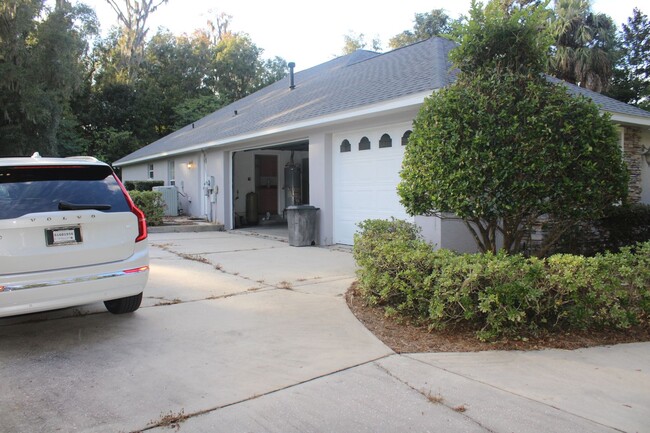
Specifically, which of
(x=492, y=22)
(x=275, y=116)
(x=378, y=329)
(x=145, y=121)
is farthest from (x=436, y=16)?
(x=378, y=329)

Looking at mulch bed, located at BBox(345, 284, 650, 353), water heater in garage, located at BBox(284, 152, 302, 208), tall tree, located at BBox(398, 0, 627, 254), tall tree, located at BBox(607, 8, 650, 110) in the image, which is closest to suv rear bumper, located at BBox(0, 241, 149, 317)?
mulch bed, located at BBox(345, 284, 650, 353)

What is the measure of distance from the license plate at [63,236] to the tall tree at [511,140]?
12.2ft

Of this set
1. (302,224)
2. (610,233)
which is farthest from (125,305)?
(610,233)

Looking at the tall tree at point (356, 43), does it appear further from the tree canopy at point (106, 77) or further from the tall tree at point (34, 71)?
the tall tree at point (34, 71)

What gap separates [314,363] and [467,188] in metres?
2.69

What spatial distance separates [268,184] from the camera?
18141 millimetres

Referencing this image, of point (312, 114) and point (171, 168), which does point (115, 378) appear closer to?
point (312, 114)

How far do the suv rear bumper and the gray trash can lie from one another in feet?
19.8

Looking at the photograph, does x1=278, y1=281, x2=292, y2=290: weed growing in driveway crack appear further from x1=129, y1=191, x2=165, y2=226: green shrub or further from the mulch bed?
x1=129, y1=191, x2=165, y2=226: green shrub

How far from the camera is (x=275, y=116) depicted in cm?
1284

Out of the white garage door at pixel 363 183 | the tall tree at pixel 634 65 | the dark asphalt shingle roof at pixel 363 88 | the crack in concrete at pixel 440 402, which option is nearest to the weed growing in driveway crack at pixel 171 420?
the crack in concrete at pixel 440 402

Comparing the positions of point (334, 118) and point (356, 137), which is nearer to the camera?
point (334, 118)

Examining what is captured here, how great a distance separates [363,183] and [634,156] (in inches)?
249

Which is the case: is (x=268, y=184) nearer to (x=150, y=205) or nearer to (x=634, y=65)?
(x=150, y=205)
